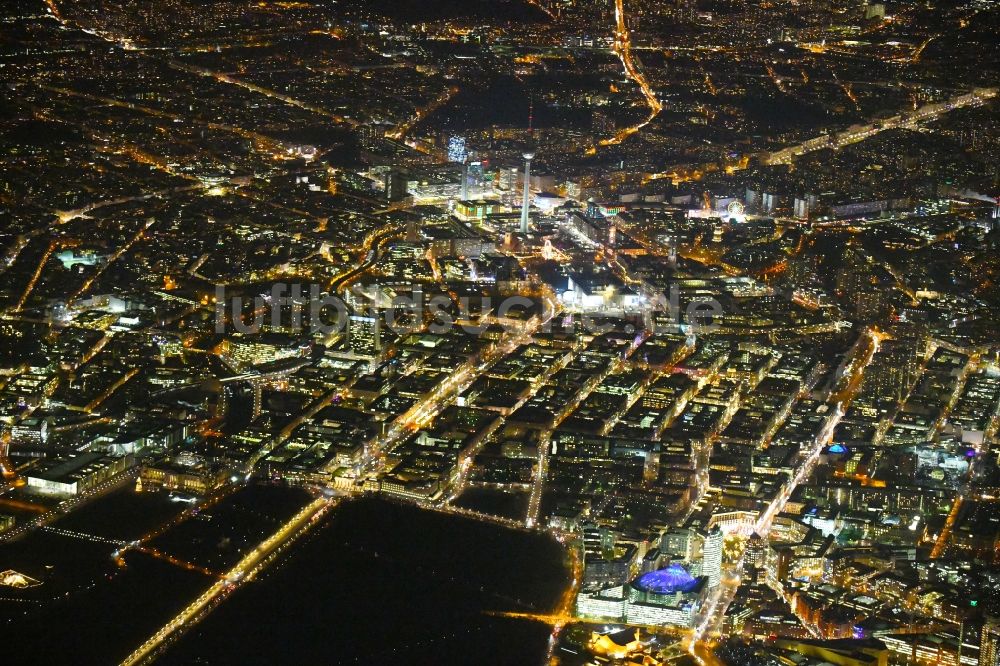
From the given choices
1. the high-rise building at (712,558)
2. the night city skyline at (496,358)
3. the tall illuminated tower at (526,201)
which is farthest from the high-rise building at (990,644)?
the tall illuminated tower at (526,201)

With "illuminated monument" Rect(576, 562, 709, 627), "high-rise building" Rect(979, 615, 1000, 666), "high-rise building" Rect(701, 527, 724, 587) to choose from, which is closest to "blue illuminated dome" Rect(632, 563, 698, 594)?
"illuminated monument" Rect(576, 562, 709, 627)

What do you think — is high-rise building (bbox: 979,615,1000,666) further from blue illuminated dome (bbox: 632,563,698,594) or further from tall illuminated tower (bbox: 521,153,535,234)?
tall illuminated tower (bbox: 521,153,535,234)

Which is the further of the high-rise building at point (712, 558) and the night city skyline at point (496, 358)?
the high-rise building at point (712, 558)

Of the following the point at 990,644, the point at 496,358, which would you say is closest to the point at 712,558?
the point at 990,644

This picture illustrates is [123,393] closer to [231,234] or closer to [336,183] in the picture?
[231,234]

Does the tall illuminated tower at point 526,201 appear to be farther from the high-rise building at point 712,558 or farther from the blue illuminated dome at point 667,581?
the blue illuminated dome at point 667,581

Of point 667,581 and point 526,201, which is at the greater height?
point 526,201

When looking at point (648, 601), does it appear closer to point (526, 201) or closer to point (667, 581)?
point (667, 581)
